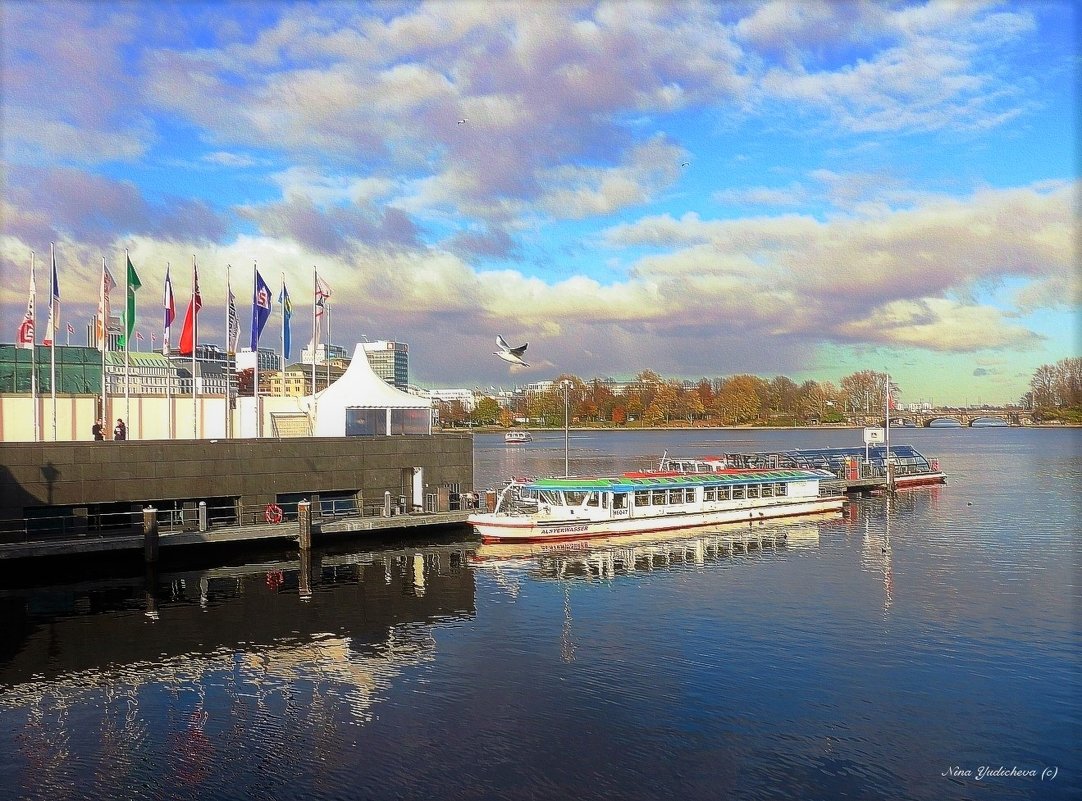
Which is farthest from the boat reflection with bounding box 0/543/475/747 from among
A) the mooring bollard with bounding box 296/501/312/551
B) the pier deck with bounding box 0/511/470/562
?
the pier deck with bounding box 0/511/470/562

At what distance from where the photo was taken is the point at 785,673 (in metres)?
26.9

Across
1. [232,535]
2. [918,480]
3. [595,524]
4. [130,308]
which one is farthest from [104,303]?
[918,480]

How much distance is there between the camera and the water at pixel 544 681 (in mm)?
20047

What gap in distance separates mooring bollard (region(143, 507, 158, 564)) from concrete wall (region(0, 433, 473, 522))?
9.04 ft

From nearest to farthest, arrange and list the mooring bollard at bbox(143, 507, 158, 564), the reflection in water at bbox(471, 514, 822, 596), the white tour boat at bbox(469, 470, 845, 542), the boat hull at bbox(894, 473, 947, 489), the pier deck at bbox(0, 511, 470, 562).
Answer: the pier deck at bbox(0, 511, 470, 562)
the mooring bollard at bbox(143, 507, 158, 564)
the reflection in water at bbox(471, 514, 822, 596)
the white tour boat at bbox(469, 470, 845, 542)
the boat hull at bbox(894, 473, 947, 489)

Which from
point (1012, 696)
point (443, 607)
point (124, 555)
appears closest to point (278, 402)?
point (124, 555)

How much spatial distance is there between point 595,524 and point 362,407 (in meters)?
16.8

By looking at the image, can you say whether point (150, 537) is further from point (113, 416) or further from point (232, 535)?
point (113, 416)

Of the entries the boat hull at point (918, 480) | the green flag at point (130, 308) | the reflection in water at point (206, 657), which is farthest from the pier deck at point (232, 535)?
the boat hull at point (918, 480)

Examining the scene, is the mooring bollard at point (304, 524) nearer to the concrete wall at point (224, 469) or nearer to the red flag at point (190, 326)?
the concrete wall at point (224, 469)

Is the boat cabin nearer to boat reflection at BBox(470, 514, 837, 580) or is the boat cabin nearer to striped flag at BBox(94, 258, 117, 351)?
boat reflection at BBox(470, 514, 837, 580)

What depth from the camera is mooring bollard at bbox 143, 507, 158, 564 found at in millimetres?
40562

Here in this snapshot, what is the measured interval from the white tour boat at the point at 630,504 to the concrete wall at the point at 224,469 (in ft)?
16.4

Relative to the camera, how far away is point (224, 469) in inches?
1791
